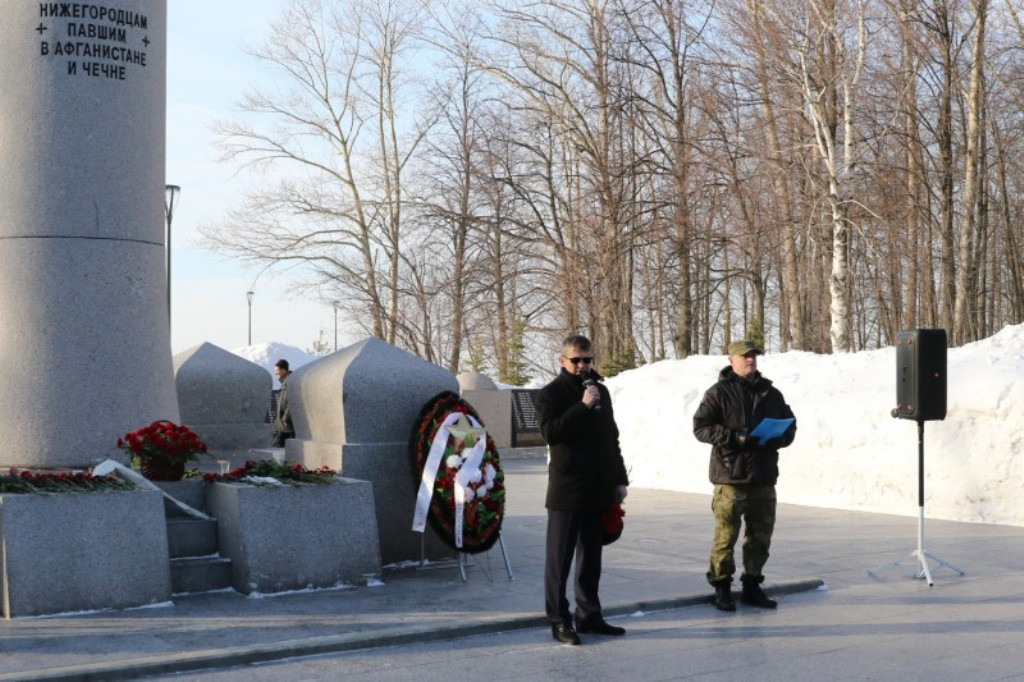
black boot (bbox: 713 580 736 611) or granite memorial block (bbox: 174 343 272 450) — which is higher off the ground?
granite memorial block (bbox: 174 343 272 450)

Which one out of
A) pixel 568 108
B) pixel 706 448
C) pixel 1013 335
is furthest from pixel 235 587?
pixel 568 108

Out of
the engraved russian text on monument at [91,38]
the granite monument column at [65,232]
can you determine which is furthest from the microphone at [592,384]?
the engraved russian text on monument at [91,38]

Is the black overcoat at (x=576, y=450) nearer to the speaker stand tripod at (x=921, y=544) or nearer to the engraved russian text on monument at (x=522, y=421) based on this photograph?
the speaker stand tripod at (x=921, y=544)

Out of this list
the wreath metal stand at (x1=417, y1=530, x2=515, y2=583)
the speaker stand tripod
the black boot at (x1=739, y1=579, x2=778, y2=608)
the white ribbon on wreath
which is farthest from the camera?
the wreath metal stand at (x1=417, y1=530, x2=515, y2=583)

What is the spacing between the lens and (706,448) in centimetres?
2009

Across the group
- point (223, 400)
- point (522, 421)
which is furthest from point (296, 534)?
point (522, 421)

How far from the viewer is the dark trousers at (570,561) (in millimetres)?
8531

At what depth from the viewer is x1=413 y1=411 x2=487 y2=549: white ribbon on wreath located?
10.7 m

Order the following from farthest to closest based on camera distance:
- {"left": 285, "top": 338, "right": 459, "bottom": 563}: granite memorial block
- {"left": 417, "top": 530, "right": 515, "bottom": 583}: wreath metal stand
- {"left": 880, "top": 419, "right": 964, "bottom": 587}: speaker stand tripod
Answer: {"left": 285, "top": 338, "right": 459, "bottom": 563}: granite memorial block, {"left": 417, "top": 530, "right": 515, "bottom": 583}: wreath metal stand, {"left": 880, "top": 419, "right": 964, "bottom": 587}: speaker stand tripod

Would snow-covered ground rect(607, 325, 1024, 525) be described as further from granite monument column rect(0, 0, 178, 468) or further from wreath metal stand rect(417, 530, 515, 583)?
granite monument column rect(0, 0, 178, 468)

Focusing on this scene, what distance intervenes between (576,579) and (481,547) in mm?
2171

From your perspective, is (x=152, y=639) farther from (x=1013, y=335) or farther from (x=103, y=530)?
(x=1013, y=335)

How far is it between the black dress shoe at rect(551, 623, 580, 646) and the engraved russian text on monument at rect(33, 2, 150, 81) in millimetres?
6941

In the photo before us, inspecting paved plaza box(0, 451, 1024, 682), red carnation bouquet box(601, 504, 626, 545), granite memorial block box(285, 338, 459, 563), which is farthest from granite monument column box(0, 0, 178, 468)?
red carnation bouquet box(601, 504, 626, 545)
